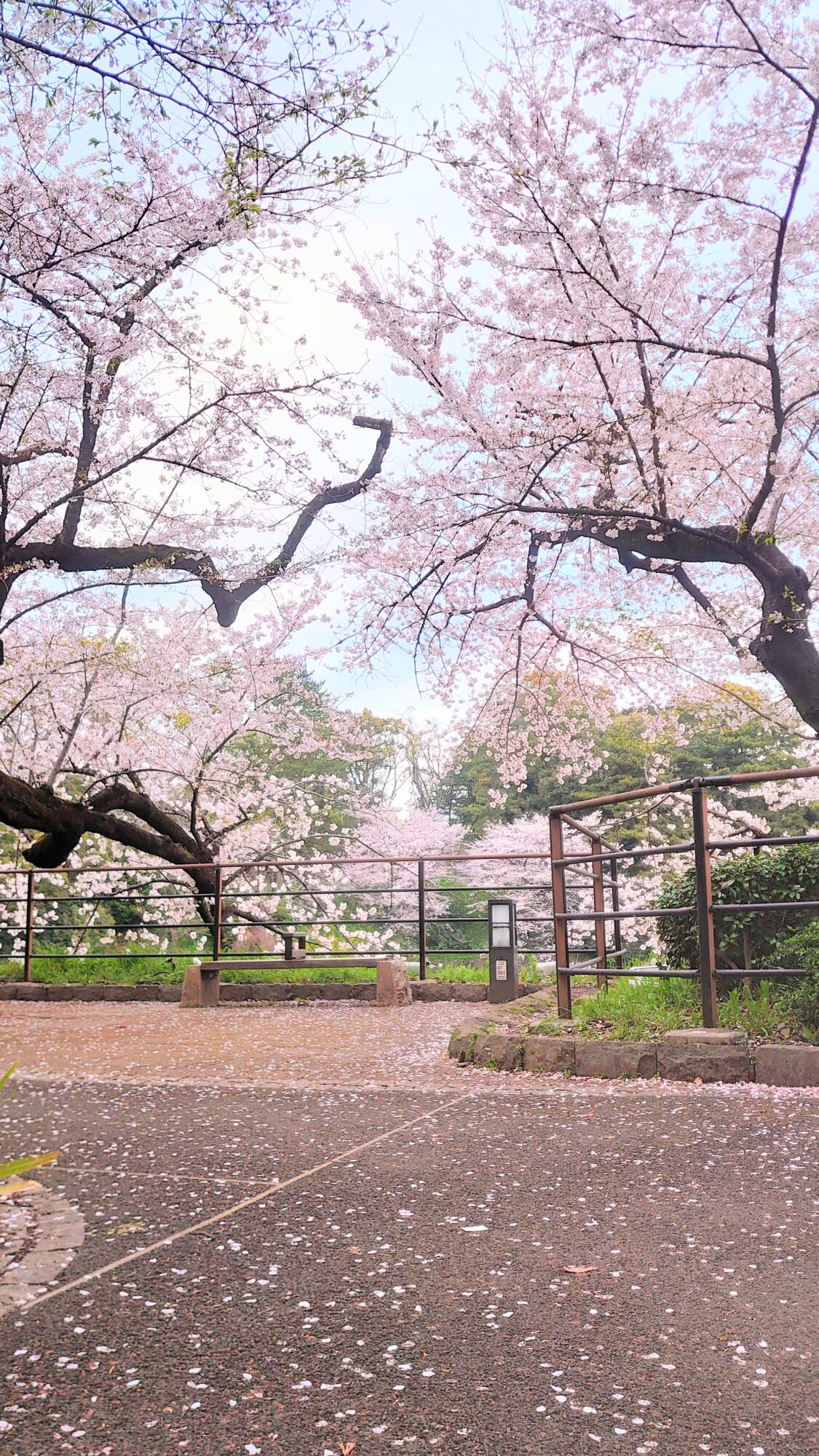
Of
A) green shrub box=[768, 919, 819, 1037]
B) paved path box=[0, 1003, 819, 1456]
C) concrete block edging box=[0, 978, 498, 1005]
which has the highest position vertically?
green shrub box=[768, 919, 819, 1037]

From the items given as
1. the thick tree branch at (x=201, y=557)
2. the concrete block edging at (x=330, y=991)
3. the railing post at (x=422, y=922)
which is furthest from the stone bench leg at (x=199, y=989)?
the thick tree branch at (x=201, y=557)

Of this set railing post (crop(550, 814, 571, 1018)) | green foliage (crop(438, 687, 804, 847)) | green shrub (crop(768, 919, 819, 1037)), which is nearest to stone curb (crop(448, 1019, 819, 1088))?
green shrub (crop(768, 919, 819, 1037))

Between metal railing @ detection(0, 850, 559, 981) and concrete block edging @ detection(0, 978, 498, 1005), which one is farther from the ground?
metal railing @ detection(0, 850, 559, 981)

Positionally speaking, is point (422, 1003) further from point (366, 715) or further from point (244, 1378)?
point (366, 715)

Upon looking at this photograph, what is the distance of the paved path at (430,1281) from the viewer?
159cm

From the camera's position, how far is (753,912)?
5656 millimetres

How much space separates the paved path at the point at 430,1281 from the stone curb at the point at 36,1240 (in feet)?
0.17

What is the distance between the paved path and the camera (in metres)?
1.59

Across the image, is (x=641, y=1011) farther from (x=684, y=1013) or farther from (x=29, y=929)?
(x=29, y=929)

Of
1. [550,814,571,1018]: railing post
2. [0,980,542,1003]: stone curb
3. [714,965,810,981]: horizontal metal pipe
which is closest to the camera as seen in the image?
[714,965,810,981]: horizontal metal pipe

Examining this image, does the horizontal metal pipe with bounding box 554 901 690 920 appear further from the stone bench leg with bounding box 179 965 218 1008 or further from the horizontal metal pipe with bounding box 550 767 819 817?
the stone bench leg with bounding box 179 965 218 1008

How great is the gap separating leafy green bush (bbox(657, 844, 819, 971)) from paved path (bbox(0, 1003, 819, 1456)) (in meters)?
1.48

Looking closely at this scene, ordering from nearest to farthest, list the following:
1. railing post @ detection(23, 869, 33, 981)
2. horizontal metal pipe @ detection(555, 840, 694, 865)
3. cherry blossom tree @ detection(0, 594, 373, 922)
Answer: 1. horizontal metal pipe @ detection(555, 840, 694, 865)
2. railing post @ detection(23, 869, 33, 981)
3. cherry blossom tree @ detection(0, 594, 373, 922)

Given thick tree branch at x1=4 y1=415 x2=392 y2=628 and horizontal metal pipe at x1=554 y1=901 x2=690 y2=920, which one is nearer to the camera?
horizontal metal pipe at x1=554 y1=901 x2=690 y2=920
